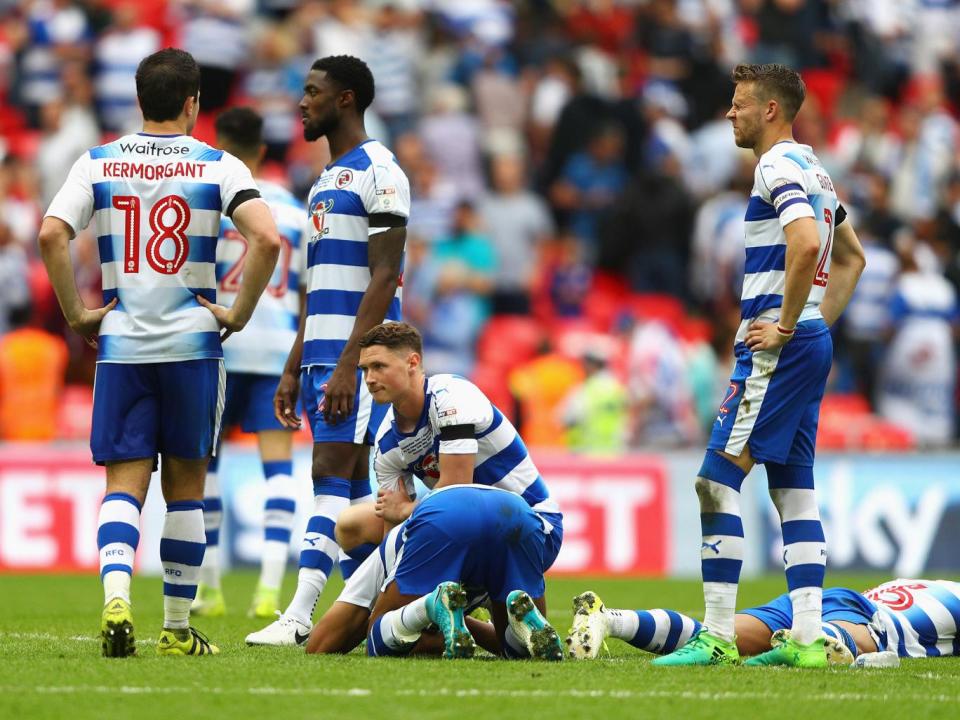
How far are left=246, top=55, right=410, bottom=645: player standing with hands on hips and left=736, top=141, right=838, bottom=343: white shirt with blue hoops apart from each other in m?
1.66

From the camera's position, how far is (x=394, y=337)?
720 cm

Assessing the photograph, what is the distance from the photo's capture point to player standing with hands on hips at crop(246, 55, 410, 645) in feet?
25.9

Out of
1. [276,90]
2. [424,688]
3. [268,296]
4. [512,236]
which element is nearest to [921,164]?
[512,236]

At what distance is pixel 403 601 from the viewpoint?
7.16 m

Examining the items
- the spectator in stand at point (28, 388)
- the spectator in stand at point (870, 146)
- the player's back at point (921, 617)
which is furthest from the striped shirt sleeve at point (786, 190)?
the spectator in stand at point (870, 146)

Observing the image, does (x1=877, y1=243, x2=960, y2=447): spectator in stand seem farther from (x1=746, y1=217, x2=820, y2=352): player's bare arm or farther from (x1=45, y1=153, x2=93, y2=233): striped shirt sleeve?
(x1=45, y1=153, x2=93, y2=233): striped shirt sleeve

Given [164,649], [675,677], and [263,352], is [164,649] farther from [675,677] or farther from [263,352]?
[263,352]

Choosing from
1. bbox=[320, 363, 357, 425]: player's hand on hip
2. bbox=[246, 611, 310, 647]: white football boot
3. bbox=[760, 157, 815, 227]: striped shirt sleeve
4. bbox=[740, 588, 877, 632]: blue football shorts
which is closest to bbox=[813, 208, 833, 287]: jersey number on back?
bbox=[760, 157, 815, 227]: striped shirt sleeve

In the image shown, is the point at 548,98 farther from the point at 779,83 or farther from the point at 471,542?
the point at 471,542

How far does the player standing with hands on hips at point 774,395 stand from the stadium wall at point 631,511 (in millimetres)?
7048

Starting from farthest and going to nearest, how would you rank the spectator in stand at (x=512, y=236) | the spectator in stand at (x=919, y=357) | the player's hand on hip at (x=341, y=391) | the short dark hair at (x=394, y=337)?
1. the spectator in stand at (x=512, y=236)
2. the spectator in stand at (x=919, y=357)
3. the player's hand on hip at (x=341, y=391)
4. the short dark hair at (x=394, y=337)

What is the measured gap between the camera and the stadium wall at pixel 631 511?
14195 mm

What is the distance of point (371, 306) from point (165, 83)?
139 centimetres

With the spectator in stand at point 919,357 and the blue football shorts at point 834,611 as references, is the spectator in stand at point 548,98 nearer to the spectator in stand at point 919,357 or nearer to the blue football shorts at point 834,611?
the spectator in stand at point 919,357
